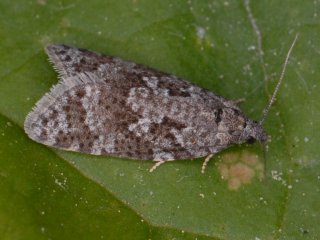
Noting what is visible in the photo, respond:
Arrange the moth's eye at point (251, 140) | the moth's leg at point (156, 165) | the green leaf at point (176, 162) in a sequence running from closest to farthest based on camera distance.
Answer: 1. the green leaf at point (176, 162)
2. the moth's leg at point (156, 165)
3. the moth's eye at point (251, 140)

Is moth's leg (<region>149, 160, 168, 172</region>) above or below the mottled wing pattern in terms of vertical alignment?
below

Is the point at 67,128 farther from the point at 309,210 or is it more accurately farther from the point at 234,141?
the point at 309,210

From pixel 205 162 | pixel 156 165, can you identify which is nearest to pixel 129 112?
pixel 156 165

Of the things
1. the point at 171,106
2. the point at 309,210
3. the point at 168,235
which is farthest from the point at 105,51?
the point at 309,210

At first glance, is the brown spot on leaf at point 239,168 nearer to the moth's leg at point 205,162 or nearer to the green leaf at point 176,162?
the green leaf at point 176,162

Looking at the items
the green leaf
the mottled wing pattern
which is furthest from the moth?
the green leaf

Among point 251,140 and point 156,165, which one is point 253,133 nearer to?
point 251,140

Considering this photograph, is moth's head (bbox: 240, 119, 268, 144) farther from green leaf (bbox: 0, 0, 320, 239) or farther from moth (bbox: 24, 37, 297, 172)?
green leaf (bbox: 0, 0, 320, 239)

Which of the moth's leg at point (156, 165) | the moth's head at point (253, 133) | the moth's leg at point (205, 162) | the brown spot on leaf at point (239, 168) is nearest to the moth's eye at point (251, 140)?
the moth's head at point (253, 133)
